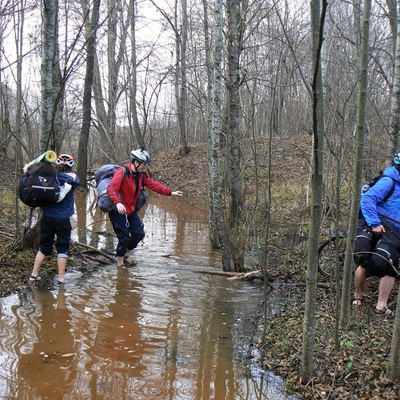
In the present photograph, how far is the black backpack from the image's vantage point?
5602 millimetres

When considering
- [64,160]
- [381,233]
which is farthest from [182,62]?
[381,233]

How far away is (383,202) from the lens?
519 centimetres

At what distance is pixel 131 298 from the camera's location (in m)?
5.64

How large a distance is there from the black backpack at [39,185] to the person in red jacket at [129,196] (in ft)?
4.28

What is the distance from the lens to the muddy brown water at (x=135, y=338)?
3.44 metres

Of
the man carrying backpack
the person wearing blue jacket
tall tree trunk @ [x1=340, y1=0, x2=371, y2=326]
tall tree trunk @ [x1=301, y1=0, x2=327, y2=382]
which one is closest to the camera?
tall tree trunk @ [x1=301, y1=0, x2=327, y2=382]

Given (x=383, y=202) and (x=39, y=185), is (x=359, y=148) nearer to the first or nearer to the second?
(x=383, y=202)

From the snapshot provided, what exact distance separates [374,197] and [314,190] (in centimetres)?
227

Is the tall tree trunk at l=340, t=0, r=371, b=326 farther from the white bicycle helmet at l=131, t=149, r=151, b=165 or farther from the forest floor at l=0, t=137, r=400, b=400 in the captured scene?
the white bicycle helmet at l=131, t=149, r=151, b=165

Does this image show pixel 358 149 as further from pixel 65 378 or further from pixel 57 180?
pixel 57 180

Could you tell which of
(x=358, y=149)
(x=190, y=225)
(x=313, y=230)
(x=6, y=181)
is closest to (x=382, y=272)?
(x=358, y=149)

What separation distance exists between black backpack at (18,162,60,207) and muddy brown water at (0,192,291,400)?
1.26 m

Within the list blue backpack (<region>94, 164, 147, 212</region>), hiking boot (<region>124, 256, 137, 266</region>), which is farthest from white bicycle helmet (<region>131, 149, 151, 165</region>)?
hiking boot (<region>124, 256, 137, 266</region>)

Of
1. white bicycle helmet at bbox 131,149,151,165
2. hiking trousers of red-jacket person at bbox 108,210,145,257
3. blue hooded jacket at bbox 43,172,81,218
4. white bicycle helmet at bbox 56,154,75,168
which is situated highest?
white bicycle helmet at bbox 131,149,151,165
